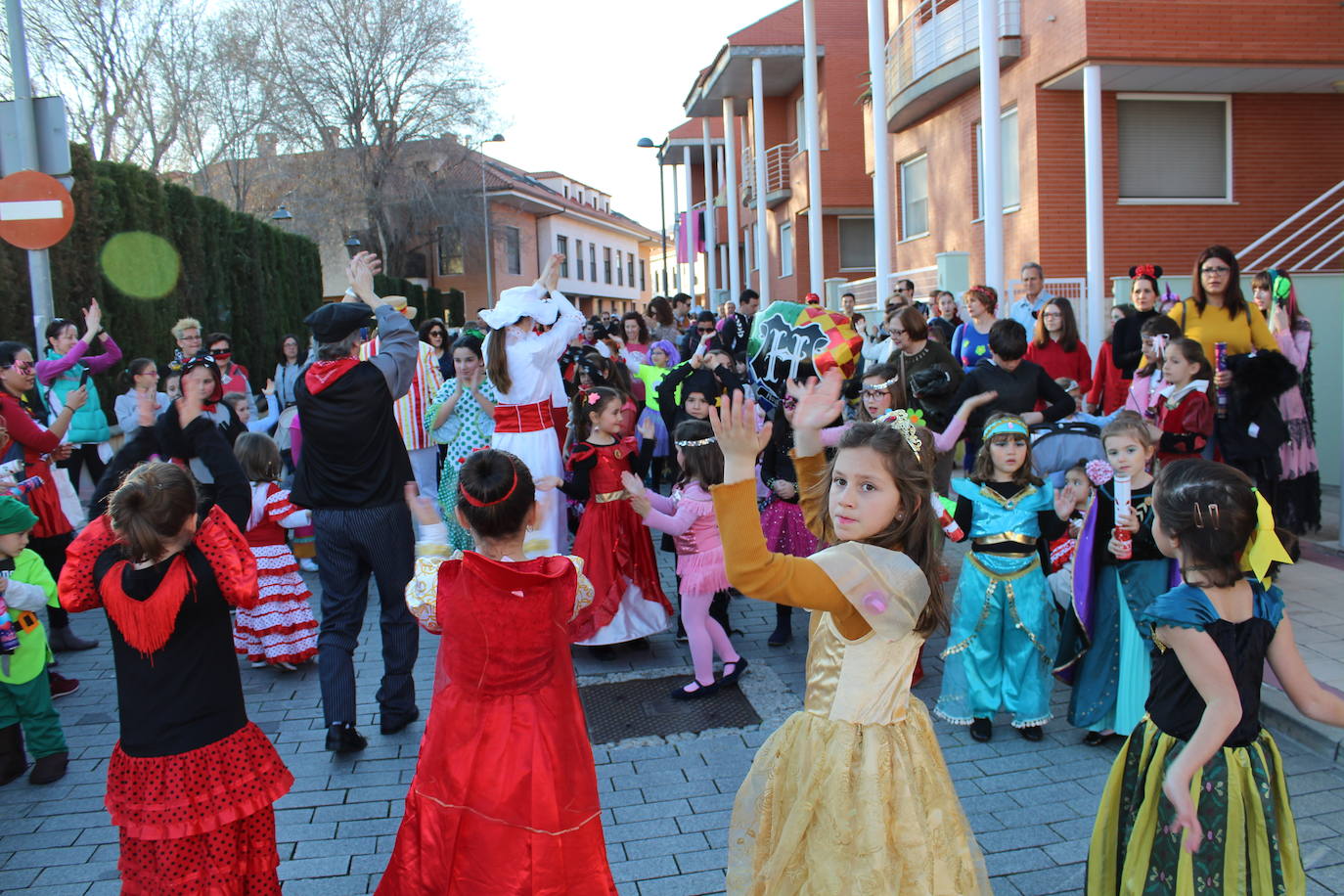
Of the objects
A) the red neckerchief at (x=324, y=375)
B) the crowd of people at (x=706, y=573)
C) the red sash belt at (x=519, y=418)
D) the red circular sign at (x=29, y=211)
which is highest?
the red circular sign at (x=29, y=211)

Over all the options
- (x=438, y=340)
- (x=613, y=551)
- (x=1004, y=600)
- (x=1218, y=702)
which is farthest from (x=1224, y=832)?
(x=438, y=340)

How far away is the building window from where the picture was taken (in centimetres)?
4209

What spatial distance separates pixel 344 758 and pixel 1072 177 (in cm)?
1317

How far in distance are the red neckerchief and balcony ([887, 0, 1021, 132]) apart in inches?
497

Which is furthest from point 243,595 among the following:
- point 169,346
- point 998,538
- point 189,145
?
point 189,145

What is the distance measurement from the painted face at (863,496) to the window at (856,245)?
81.3ft

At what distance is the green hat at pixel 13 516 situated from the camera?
4254 mm

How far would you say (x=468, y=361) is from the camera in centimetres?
762

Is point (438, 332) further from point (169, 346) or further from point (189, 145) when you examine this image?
point (189, 145)

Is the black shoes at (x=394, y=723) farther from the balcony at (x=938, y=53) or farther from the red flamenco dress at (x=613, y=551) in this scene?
the balcony at (x=938, y=53)

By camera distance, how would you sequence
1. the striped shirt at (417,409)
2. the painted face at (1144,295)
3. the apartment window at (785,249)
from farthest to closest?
the apartment window at (785,249) < the striped shirt at (417,409) < the painted face at (1144,295)

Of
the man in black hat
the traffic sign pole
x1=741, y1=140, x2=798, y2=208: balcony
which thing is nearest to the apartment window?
x1=741, y1=140, x2=798, y2=208: balcony

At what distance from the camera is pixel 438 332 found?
11.3m

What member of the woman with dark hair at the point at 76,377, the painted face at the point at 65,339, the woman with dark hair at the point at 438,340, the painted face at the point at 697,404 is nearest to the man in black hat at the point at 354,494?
the painted face at the point at 697,404
